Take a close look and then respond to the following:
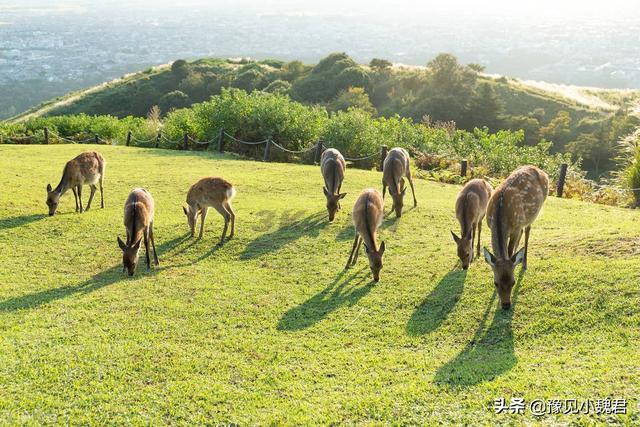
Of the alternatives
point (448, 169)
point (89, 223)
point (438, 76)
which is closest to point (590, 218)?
point (448, 169)

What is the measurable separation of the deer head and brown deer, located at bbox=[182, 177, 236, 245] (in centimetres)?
590

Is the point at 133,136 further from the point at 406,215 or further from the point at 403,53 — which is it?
the point at 403,53

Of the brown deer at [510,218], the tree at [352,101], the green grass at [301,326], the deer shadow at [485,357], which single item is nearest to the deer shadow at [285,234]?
the green grass at [301,326]

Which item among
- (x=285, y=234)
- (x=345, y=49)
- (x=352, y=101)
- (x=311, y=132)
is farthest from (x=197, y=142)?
(x=345, y=49)

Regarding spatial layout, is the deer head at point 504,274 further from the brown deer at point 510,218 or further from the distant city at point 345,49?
the distant city at point 345,49

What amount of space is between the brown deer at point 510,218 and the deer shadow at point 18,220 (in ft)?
33.5

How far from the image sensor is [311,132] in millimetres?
23594

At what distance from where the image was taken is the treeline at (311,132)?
20.7m

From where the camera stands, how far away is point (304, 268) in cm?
1016

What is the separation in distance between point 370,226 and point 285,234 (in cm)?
289

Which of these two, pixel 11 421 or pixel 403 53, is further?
pixel 403 53

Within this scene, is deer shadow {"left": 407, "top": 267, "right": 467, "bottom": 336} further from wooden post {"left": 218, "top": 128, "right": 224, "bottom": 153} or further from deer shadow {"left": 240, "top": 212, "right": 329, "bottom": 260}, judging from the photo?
wooden post {"left": 218, "top": 128, "right": 224, "bottom": 153}

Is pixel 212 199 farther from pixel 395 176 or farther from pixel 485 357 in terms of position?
pixel 485 357

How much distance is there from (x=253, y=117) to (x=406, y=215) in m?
12.6
